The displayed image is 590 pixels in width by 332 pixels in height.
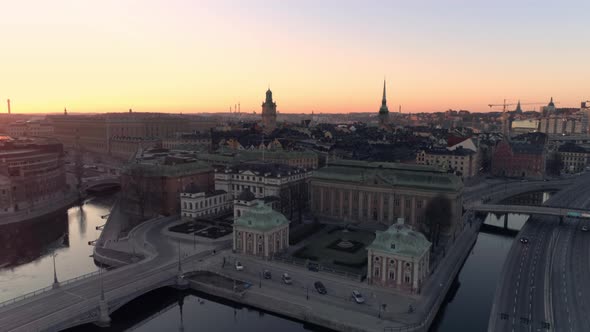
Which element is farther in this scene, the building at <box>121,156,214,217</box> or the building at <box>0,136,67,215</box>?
the building at <box>0,136,67,215</box>

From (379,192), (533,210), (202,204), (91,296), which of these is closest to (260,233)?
(91,296)

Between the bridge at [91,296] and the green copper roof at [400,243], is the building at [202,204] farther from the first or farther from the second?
the green copper roof at [400,243]

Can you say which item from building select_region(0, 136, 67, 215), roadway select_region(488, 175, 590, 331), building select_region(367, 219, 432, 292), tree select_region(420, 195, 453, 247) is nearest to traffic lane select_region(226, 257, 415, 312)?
building select_region(367, 219, 432, 292)

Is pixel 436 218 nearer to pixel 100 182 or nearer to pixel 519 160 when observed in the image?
pixel 100 182

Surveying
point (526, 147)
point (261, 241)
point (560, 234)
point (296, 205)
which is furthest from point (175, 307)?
point (526, 147)

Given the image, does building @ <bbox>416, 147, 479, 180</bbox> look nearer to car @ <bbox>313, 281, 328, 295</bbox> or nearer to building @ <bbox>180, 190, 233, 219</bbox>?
building @ <bbox>180, 190, 233, 219</bbox>

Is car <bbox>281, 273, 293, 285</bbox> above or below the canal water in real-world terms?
above
